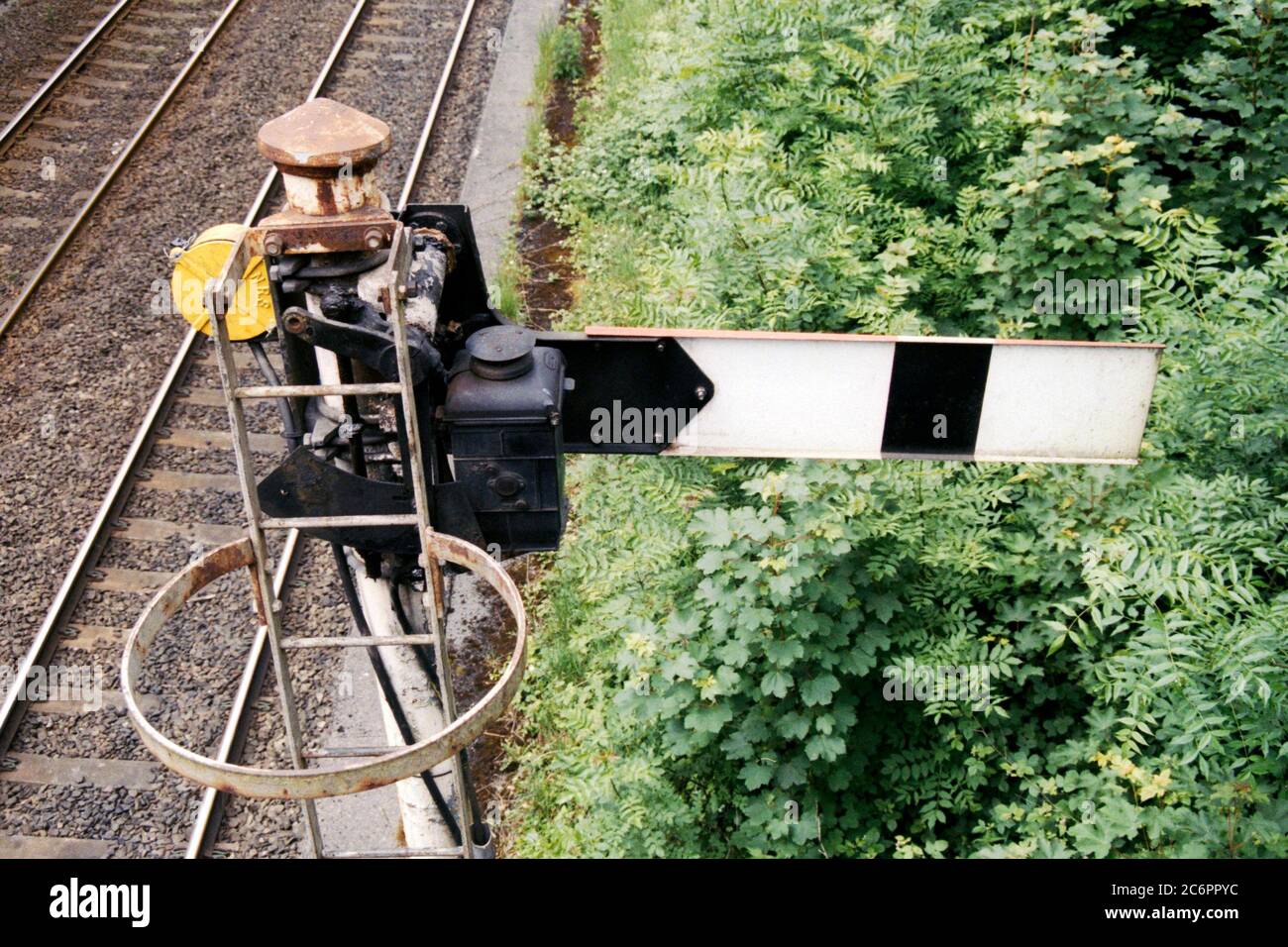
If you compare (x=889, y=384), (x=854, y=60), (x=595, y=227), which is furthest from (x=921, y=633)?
(x=595, y=227)

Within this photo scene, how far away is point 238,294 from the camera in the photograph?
9.61 ft

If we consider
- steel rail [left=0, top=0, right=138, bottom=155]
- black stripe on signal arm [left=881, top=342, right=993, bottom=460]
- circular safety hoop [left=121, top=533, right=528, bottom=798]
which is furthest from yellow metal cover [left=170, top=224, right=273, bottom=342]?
steel rail [left=0, top=0, right=138, bottom=155]

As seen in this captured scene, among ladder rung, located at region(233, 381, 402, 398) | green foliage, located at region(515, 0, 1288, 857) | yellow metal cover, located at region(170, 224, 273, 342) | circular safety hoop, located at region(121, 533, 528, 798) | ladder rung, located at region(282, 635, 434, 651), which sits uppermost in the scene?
yellow metal cover, located at region(170, 224, 273, 342)

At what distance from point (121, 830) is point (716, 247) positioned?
394 centimetres

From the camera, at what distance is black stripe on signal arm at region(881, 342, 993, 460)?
3.04 m

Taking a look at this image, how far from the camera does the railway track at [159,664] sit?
581 centimetres

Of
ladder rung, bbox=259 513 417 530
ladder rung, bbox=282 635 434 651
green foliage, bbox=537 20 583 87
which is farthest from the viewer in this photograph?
green foliage, bbox=537 20 583 87

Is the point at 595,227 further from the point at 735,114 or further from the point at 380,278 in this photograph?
the point at 380,278

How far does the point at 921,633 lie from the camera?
4.09 m

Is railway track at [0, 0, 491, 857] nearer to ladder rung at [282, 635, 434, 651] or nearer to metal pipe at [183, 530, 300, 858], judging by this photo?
metal pipe at [183, 530, 300, 858]

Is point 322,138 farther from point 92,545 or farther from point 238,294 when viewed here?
point 92,545

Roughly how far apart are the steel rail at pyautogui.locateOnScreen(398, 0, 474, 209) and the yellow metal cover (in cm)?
656

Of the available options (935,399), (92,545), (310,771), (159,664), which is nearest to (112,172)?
(92,545)

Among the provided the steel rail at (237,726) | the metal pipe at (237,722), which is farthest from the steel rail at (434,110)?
the metal pipe at (237,722)
